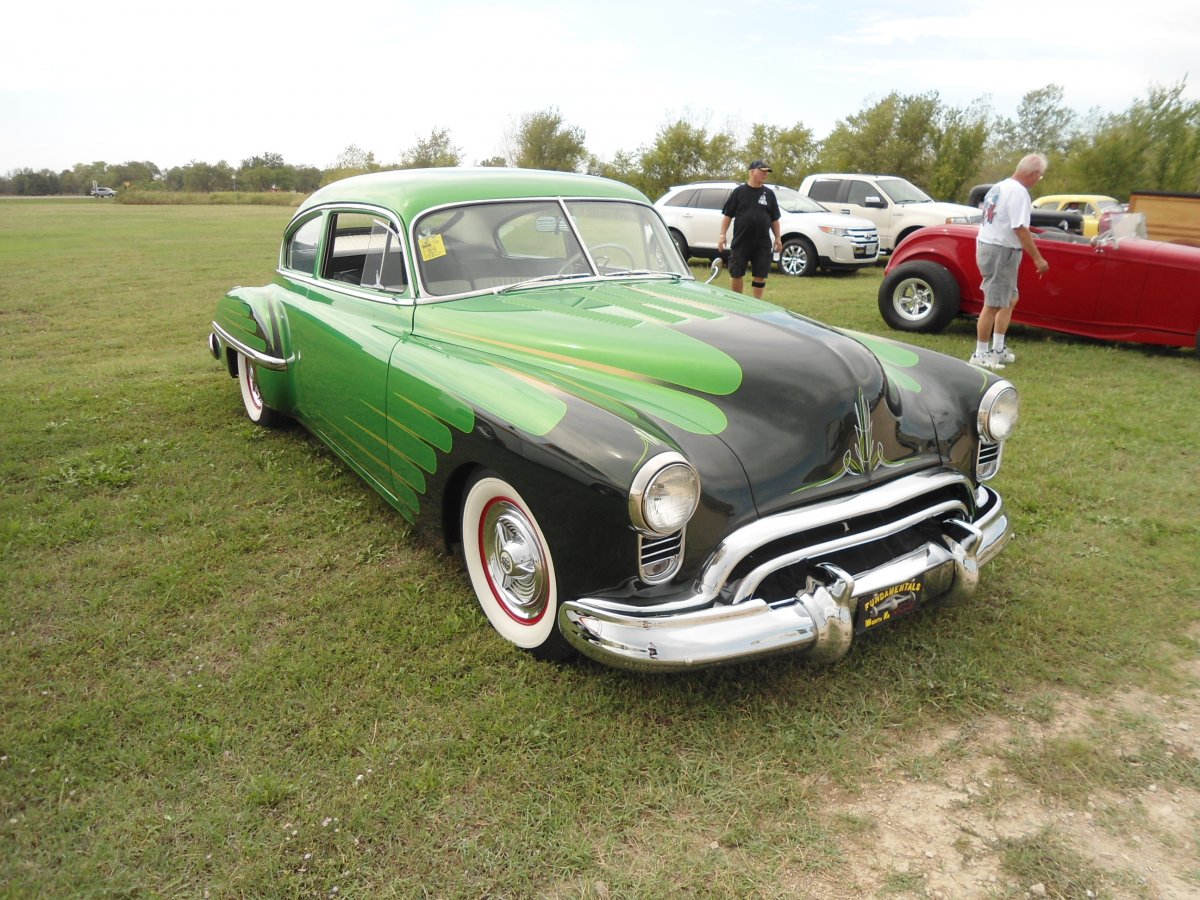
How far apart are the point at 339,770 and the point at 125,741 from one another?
74 cm

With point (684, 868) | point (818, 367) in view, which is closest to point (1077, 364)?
point (818, 367)

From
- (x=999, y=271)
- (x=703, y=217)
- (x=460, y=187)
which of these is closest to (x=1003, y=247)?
(x=999, y=271)

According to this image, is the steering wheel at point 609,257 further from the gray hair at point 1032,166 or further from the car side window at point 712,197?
the car side window at point 712,197

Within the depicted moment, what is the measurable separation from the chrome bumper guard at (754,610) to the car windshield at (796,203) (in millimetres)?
12322

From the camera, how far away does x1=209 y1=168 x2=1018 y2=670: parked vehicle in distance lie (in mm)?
2455

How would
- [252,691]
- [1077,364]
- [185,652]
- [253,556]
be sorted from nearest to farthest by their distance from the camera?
1. [252,691]
2. [185,652]
3. [253,556]
4. [1077,364]

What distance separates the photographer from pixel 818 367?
2928mm

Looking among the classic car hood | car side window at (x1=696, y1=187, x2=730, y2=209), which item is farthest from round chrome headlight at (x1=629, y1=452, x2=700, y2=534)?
car side window at (x1=696, y1=187, x2=730, y2=209)

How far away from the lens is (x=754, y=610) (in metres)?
2.41

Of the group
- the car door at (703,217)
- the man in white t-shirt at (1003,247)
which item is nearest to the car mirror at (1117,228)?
the man in white t-shirt at (1003,247)

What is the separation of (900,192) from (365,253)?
1362cm

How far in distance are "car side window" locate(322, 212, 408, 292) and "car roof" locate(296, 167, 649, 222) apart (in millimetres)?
106

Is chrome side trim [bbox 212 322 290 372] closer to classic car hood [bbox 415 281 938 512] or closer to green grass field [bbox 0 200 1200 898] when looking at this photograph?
green grass field [bbox 0 200 1200 898]

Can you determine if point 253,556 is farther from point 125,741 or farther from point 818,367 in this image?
point 818,367
